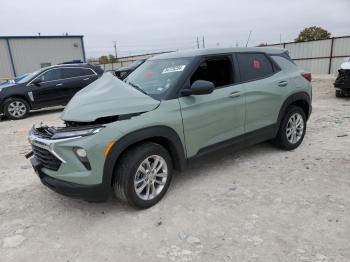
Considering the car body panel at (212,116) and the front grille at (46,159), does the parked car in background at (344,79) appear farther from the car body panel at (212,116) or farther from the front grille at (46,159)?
the front grille at (46,159)

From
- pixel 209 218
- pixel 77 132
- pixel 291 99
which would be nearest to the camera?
pixel 77 132

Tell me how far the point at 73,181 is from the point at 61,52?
24.8 meters

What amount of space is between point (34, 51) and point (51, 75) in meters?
16.9

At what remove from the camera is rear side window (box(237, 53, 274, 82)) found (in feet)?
14.1

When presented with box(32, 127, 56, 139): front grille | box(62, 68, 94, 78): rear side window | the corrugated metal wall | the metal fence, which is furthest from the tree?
Answer: box(32, 127, 56, 139): front grille

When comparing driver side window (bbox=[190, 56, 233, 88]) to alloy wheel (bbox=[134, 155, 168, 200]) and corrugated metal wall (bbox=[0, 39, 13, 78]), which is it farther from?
corrugated metal wall (bbox=[0, 39, 13, 78])

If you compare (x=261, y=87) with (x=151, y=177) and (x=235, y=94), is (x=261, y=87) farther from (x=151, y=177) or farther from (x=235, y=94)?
(x=151, y=177)

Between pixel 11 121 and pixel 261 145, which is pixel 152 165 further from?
pixel 11 121

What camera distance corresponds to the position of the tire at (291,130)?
4.85m

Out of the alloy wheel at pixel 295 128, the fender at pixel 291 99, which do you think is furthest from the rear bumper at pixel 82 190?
the alloy wheel at pixel 295 128

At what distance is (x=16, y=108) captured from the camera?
955cm

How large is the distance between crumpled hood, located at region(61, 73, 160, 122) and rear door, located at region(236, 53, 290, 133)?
1.52m

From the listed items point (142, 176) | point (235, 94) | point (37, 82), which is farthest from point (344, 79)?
point (37, 82)

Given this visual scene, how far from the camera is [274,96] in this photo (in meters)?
4.55
